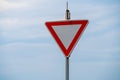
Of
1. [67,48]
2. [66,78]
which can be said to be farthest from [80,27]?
[66,78]

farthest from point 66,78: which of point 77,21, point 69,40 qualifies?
point 77,21

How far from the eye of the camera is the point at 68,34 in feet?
15.3

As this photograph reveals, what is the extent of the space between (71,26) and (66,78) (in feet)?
2.66

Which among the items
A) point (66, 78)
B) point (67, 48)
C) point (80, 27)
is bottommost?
point (66, 78)

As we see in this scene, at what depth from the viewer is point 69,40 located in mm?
4664

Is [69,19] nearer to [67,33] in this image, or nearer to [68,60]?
[67,33]

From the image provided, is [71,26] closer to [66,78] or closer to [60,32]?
[60,32]

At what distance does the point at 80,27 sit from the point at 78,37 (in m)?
0.17

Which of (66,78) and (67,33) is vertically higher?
(67,33)

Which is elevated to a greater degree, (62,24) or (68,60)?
(62,24)

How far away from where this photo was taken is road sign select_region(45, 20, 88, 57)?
4648 millimetres

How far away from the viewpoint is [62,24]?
472cm

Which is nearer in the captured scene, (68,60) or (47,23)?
(68,60)

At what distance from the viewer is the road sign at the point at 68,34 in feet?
15.3
